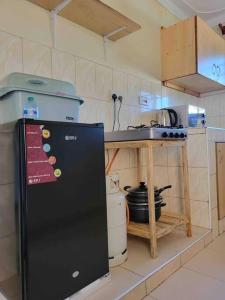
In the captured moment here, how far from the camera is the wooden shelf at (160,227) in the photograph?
155cm

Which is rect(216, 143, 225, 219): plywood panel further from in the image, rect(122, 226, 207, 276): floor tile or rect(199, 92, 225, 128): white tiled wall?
rect(199, 92, 225, 128): white tiled wall

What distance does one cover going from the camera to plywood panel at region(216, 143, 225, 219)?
6.79ft

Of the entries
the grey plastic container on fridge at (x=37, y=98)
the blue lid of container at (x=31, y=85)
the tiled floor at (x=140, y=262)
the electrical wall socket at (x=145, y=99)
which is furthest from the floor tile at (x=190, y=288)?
the electrical wall socket at (x=145, y=99)

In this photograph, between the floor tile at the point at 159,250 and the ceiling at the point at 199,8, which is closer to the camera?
the floor tile at the point at 159,250

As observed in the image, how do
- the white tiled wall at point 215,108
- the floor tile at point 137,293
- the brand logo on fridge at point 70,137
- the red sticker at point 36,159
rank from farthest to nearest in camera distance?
the white tiled wall at point 215,108, the floor tile at point 137,293, the brand logo on fridge at point 70,137, the red sticker at point 36,159

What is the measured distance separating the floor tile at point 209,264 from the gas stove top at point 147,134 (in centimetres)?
86

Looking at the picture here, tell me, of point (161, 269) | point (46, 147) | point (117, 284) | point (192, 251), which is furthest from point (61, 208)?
point (192, 251)

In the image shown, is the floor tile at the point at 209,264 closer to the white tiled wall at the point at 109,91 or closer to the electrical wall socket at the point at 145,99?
the white tiled wall at the point at 109,91

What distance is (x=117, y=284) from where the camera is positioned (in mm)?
1221

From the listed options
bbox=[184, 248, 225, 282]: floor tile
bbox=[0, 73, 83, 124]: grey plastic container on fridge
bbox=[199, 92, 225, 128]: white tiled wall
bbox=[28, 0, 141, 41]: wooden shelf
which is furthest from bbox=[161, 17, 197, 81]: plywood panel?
bbox=[184, 248, 225, 282]: floor tile

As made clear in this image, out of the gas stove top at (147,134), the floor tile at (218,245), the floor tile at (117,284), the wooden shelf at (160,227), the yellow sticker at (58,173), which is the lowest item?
the floor tile at (218,245)

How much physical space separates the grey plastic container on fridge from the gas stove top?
0.44 m

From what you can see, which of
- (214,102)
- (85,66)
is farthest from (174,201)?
(214,102)

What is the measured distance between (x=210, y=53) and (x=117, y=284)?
2409 mm
